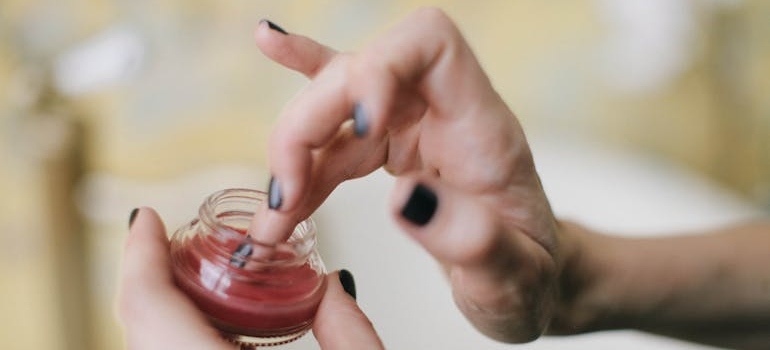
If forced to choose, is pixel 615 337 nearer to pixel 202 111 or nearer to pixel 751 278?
pixel 751 278

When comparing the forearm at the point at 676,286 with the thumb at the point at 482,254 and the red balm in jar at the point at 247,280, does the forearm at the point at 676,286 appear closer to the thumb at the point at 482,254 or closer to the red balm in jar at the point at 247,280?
the thumb at the point at 482,254

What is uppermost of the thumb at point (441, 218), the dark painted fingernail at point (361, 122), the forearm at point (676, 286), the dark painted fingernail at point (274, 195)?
the dark painted fingernail at point (361, 122)

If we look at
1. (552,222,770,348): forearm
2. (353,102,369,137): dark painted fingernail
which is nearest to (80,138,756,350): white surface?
(552,222,770,348): forearm

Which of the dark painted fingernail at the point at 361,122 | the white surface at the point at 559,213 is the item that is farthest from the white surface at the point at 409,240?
the dark painted fingernail at the point at 361,122

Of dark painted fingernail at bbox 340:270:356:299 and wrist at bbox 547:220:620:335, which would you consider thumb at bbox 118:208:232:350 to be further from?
wrist at bbox 547:220:620:335

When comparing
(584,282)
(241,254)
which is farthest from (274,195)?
(584,282)

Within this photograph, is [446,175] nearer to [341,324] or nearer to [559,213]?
[341,324]
